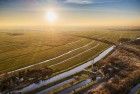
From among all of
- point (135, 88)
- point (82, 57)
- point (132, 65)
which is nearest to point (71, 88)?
point (135, 88)

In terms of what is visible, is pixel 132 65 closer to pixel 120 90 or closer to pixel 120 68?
pixel 120 68

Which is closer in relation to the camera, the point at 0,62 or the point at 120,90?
the point at 120,90

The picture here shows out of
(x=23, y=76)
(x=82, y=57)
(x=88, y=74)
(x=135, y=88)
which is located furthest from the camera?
(x=82, y=57)

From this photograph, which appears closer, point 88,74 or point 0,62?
point 88,74

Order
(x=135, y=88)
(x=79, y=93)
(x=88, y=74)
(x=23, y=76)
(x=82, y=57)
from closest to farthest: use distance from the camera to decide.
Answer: (x=79, y=93), (x=135, y=88), (x=23, y=76), (x=88, y=74), (x=82, y=57)

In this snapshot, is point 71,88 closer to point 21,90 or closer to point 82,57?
point 21,90

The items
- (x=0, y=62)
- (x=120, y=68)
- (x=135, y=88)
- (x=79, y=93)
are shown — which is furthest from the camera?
(x=0, y=62)

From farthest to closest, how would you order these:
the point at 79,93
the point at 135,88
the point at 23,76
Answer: the point at 23,76
the point at 135,88
the point at 79,93

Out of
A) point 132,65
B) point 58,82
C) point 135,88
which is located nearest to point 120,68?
point 132,65
